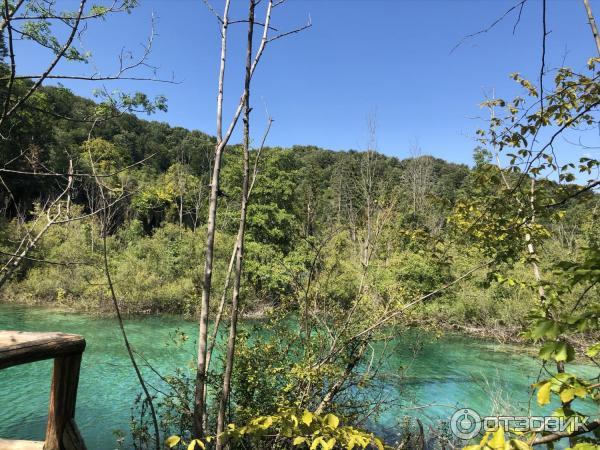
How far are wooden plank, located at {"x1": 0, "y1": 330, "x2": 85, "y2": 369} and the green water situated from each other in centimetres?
459

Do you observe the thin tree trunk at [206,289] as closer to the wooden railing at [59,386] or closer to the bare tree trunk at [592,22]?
the wooden railing at [59,386]

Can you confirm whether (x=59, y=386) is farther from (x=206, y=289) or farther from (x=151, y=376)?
(x=151, y=376)

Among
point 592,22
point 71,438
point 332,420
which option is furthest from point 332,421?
point 592,22

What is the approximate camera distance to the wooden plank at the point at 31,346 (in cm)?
136

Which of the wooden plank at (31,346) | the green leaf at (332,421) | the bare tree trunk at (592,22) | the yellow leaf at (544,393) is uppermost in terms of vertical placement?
the bare tree trunk at (592,22)

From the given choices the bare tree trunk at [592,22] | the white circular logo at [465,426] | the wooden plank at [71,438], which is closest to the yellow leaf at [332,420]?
the wooden plank at [71,438]

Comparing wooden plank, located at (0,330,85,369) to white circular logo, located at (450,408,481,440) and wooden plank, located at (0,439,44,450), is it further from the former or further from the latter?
white circular logo, located at (450,408,481,440)

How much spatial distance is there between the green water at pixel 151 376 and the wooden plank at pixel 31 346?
15.1ft

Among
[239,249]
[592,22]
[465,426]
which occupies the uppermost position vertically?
[592,22]

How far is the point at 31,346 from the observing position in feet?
4.63

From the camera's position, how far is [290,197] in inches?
968

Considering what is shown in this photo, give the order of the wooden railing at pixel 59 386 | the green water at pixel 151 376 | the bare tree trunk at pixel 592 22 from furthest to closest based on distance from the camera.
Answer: the green water at pixel 151 376, the bare tree trunk at pixel 592 22, the wooden railing at pixel 59 386

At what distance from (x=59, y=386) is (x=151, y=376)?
9.52 metres

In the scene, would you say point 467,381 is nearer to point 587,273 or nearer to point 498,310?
point 498,310
